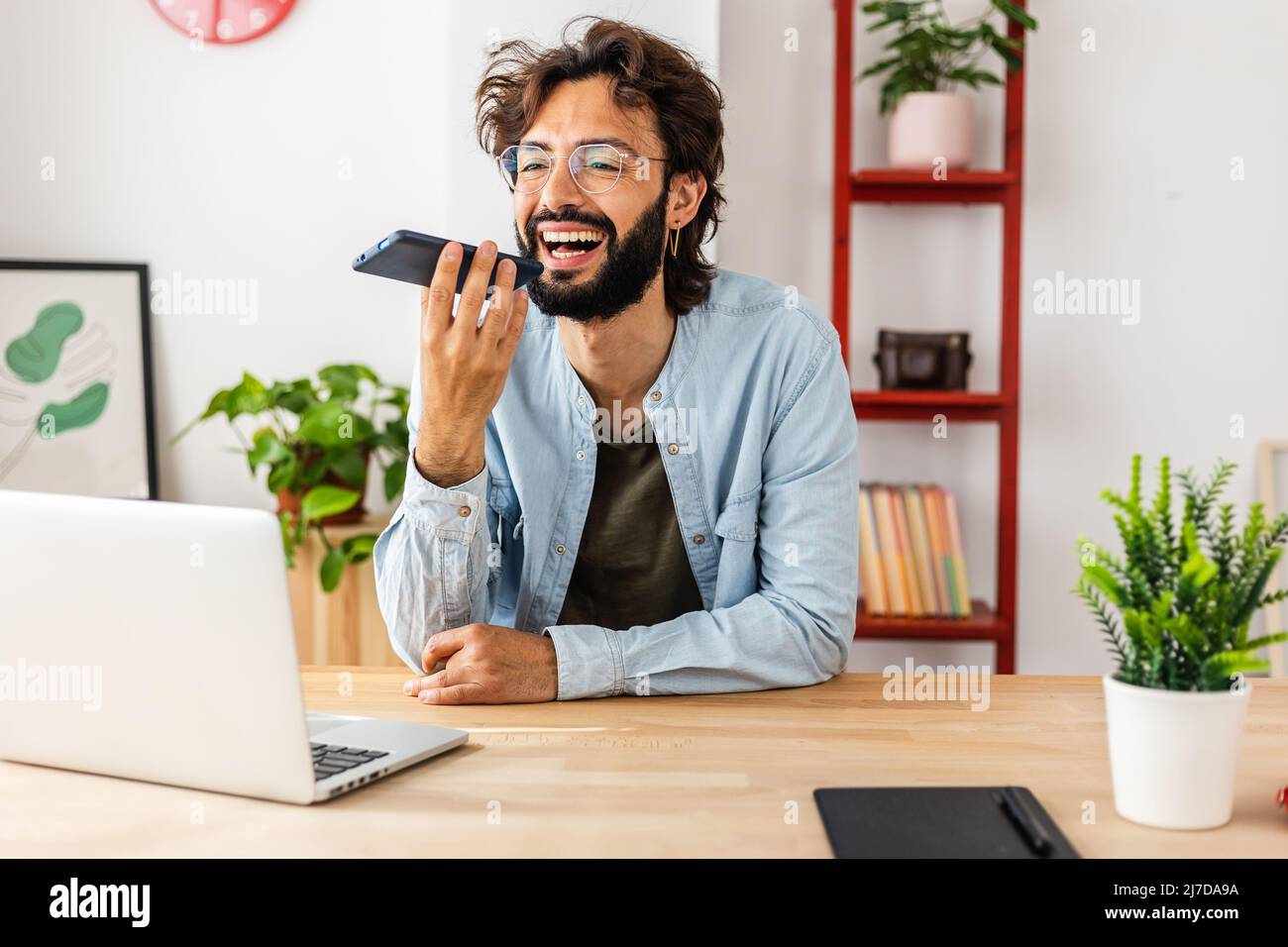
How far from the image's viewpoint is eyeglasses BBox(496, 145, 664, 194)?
1.56 metres

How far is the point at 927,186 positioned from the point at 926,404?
0.46 metres

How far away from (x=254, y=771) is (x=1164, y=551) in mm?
695

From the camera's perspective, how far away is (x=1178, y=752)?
0.84m

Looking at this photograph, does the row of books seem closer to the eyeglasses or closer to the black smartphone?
the eyeglasses

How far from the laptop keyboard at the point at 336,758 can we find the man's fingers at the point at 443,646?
21 centimetres

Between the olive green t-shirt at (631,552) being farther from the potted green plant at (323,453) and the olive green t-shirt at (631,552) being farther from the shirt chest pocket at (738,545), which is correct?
the potted green plant at (323,453)

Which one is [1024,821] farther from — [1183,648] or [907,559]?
[907,559]

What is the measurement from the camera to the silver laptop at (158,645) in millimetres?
864

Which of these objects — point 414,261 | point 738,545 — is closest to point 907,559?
point 738,545

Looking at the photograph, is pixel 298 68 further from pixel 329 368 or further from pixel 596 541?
pixel 596 541

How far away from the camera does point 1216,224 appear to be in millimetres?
2635

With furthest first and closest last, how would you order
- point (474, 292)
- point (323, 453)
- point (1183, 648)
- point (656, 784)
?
point (323, 453) → point (474, 292) → point (656, 784) → point (1183, 648)

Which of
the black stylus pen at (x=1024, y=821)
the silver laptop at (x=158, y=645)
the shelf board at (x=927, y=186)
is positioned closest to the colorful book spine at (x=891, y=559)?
the shelf board at (x=927, y=186)

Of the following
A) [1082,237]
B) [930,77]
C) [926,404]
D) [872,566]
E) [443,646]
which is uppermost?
[930,77]
